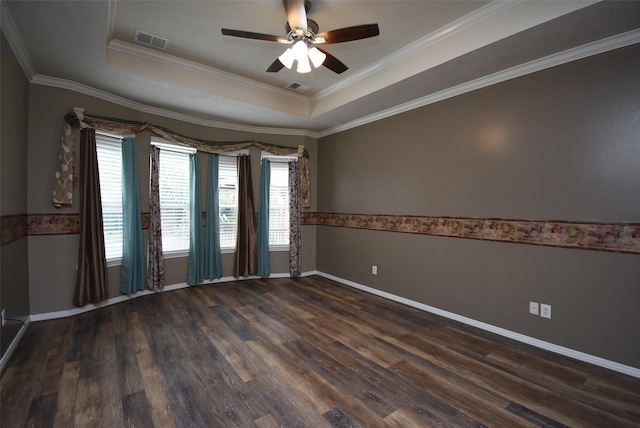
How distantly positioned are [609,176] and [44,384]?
464cm

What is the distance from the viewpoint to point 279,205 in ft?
17.2

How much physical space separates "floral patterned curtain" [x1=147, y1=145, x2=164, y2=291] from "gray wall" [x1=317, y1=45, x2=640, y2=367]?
3.22m

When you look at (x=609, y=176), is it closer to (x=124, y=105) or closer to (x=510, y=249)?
(x=510, y=249)

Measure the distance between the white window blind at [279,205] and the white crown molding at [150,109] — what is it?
60 centimetres

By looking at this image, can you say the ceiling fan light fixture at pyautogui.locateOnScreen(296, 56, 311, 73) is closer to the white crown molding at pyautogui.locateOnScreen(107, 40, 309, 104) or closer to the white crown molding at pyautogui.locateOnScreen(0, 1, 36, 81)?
the white crown molding at pyautogui.locateOnScreen(107, 40, 309, 104)

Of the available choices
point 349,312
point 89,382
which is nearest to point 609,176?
point 349,312

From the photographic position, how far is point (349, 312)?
3.56 meters

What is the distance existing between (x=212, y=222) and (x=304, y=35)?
10.7ft

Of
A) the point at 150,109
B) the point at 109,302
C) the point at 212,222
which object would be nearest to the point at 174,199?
the point at 212,222

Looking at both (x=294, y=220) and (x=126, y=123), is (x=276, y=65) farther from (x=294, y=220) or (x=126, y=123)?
(x=294, y=220)

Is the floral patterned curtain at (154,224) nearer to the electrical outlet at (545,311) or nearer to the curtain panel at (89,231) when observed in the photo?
the curtain panel at (89,231)

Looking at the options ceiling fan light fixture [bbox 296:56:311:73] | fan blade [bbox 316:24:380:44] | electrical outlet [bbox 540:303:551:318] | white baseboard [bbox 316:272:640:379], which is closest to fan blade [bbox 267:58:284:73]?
ceiling fan light fixture [bbox 296:56:311:73]

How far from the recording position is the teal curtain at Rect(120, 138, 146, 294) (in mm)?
3783

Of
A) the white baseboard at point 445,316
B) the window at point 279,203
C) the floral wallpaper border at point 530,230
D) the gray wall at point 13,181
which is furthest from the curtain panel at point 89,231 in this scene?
the floral wallpaper border at point 530,230
